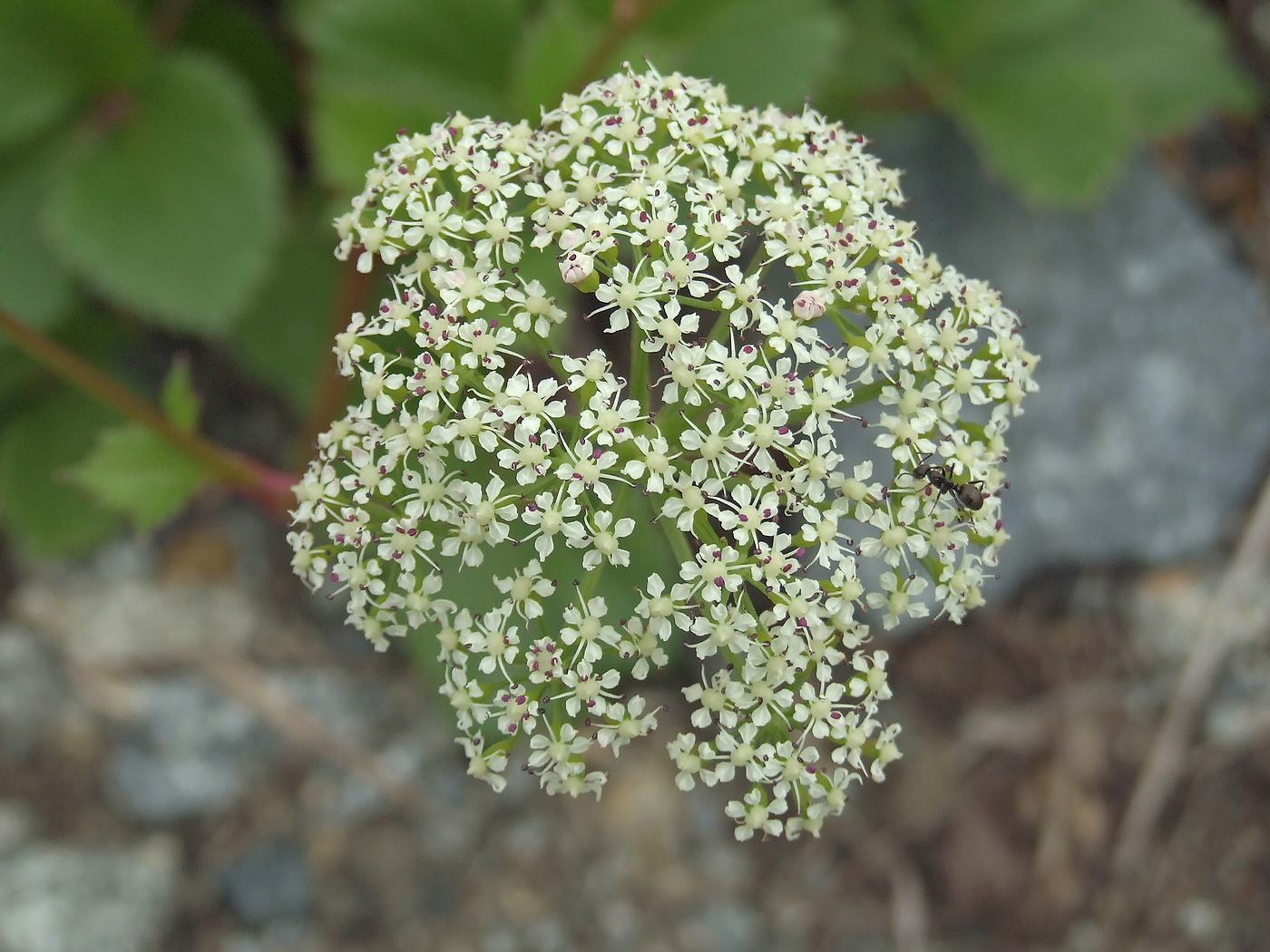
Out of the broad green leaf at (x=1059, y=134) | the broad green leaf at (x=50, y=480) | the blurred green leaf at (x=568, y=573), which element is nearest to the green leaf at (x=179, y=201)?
the broad green leaf at (x=50, y=480)

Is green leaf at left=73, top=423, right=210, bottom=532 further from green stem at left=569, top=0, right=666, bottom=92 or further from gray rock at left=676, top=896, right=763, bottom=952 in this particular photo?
gray rock at left=676, top=896, right=763, bottom=952

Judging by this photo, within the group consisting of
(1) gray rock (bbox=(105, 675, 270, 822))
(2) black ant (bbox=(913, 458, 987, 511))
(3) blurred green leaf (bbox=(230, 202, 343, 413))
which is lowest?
(1) gray rock (bbox=(105, 675, 270, 822))

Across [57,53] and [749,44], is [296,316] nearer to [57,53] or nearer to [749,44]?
[57,53]

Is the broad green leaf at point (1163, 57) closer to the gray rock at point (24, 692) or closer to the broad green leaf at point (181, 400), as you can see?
the broad green leaf at point (181, 400)

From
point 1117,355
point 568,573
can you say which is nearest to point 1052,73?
point 1117,355

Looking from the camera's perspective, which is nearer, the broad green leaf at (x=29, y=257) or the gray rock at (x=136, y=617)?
the broad green leaf at (x=29, y=257)

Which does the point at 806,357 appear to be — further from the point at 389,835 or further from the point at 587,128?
the point at 389,835

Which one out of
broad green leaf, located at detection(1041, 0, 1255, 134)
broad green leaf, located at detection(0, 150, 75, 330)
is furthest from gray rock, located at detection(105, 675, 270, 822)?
broad green leaf, located at detection(1041, 0, 1255, 134)
